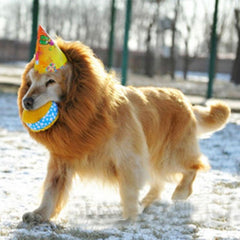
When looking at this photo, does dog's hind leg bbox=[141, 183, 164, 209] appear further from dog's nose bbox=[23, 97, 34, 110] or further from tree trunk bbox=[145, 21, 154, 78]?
tree trunk bbox=[145, 21, 154, 78]

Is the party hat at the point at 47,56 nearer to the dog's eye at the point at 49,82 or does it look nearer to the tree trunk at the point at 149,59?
the dog's eye at the point at 49,82

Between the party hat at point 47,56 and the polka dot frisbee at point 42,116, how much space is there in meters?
0.27

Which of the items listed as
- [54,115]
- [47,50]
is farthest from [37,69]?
[54,115]

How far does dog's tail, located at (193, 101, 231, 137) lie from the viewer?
4.69 m

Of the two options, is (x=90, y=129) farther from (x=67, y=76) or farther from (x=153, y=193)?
(x=153, y=193)

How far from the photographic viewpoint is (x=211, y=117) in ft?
15.4

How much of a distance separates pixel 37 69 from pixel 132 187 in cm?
119

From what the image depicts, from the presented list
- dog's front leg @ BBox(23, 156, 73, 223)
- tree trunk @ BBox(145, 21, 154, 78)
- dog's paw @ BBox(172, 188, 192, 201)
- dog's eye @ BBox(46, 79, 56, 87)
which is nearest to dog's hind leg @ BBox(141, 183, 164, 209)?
dog's paw @ BBox(172, 188, 192, 201)

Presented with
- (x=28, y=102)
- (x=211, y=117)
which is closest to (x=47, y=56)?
(x=28, y=102)

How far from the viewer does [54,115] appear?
10.4ft

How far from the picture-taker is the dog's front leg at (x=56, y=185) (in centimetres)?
347

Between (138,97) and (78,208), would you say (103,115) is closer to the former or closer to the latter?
(138,97)

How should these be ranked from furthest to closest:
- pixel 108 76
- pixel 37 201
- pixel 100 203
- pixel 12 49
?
pixel 12 49
pixel 100 203
pixel 37 201
pixel 108 76

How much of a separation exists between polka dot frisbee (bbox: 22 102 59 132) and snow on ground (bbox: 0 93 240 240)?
0.71 m
